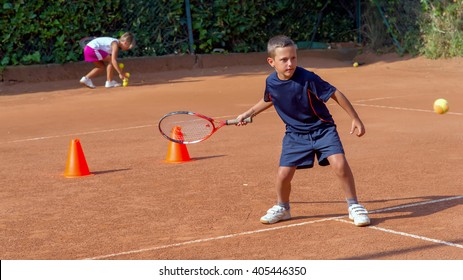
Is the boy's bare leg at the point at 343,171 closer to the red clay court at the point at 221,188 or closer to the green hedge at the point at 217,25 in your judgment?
the red clay court at the point at 221,188

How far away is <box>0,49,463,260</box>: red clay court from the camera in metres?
5.76

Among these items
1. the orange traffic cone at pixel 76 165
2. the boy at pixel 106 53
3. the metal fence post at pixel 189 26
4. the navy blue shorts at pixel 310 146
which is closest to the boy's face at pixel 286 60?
the navy blue shorts at pixel 310 146

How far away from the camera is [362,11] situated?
22.0 m

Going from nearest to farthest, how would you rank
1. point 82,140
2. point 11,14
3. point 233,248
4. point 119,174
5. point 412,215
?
point 233,248, point 412,215, point 119,174, point 82,140, point 11,14

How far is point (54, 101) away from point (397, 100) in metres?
5.86

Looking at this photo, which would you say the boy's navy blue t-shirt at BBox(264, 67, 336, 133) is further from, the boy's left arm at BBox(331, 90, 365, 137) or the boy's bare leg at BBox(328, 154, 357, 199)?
the boy's bare leg at BBox(328, 154, 357, 199)

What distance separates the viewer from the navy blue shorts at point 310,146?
6355 millimetres

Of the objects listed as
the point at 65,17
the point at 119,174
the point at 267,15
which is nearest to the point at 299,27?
the point at 267,15

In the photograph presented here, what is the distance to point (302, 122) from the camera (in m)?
6.45

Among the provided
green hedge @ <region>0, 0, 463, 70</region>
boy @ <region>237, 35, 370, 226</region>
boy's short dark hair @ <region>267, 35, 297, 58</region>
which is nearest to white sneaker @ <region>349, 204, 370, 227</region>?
boy @ <region>237, 35, 370, 226</region>

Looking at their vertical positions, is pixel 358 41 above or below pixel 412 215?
below

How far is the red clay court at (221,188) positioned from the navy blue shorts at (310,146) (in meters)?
0.41

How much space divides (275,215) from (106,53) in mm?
11671

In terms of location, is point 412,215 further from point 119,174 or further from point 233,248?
point 119,174
